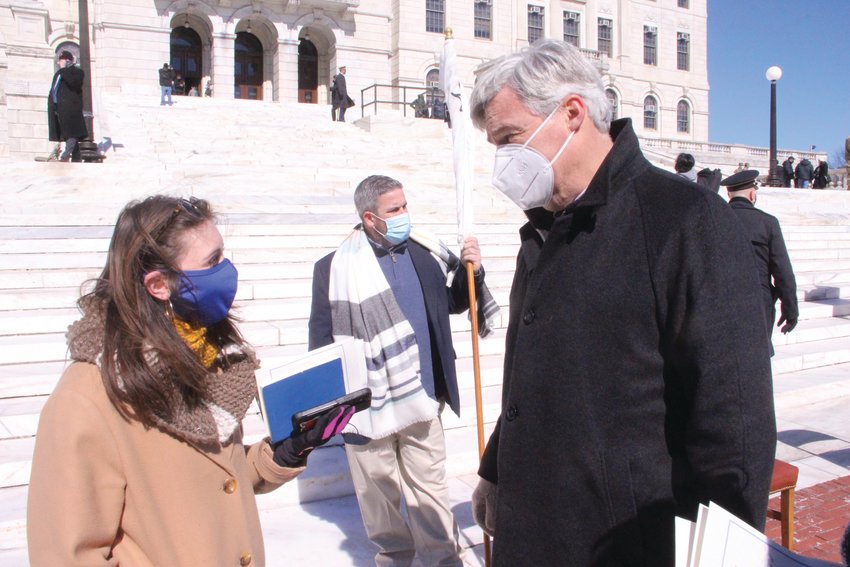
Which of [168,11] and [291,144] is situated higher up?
[168,11]

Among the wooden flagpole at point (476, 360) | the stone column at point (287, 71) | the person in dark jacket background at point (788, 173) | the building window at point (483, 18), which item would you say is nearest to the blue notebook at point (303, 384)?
the wooden flagpole at point (476, 360)

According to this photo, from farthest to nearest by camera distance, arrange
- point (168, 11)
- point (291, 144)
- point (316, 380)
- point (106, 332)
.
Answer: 1. point (168, 11)
2. point (291, 144)
3. point (316, 380)
4. point (106, 332)

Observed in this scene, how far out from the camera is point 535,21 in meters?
40.4

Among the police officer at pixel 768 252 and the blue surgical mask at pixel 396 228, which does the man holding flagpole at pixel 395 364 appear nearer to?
the blue surgical mask at pixel 396 228

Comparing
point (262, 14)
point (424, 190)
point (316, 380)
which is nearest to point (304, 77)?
point (262, 14)

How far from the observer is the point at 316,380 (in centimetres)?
204

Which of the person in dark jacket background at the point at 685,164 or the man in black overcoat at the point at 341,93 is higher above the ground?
the man in black overcoat at the point at 341,93

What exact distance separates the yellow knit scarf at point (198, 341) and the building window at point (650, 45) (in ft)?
155

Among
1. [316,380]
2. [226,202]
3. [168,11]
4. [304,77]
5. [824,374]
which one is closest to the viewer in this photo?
[316,380]

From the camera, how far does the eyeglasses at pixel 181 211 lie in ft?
6.01

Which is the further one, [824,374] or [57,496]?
[824,374]

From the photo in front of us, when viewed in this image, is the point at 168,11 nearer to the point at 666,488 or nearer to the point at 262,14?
the point at 262,14

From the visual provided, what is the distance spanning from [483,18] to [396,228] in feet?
125

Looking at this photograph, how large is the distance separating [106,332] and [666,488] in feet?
4.63
